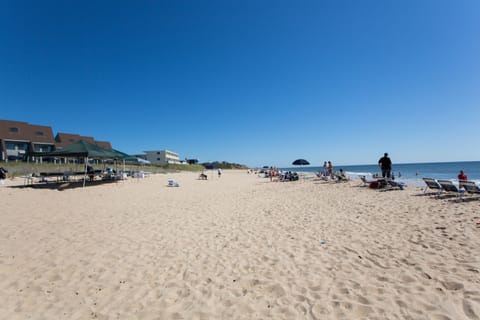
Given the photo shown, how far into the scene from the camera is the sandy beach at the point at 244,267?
2.41 meters

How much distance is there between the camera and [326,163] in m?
19.1

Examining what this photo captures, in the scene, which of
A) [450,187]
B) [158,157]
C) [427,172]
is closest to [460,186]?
[450,187]

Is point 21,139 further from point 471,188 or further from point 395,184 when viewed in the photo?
point 471,188

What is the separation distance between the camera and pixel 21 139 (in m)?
34.2

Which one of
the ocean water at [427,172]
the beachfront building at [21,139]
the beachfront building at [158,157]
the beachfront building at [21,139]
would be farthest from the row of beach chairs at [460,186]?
the beachfront building at [158,157]

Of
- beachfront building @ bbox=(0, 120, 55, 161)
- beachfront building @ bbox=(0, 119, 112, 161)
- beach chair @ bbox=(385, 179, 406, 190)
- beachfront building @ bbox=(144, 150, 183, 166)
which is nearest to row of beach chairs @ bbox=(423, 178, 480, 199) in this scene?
beach chair @ bbox=(385, 179, 406, 190)

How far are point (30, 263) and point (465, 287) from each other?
6.10 m

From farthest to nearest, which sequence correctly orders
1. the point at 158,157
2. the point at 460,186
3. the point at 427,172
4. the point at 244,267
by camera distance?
the point at 158,157, the point at 427,172, the point at 460,186, the point at 244,267

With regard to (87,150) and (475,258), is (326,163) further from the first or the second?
(87,150)

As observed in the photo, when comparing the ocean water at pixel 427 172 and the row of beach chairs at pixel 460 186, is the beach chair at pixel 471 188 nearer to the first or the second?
the row of beach chairs at pixel 460 186

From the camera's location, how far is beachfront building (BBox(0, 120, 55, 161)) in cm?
3288

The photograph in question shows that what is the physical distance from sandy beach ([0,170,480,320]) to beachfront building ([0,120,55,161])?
38823 mm

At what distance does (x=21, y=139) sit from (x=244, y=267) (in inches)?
1832

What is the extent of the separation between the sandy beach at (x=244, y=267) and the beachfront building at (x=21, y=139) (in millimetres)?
38823
